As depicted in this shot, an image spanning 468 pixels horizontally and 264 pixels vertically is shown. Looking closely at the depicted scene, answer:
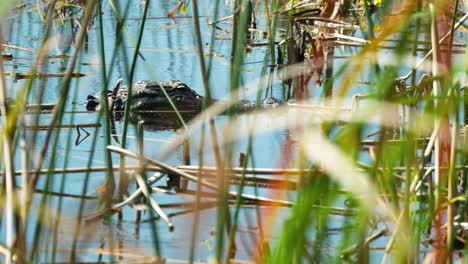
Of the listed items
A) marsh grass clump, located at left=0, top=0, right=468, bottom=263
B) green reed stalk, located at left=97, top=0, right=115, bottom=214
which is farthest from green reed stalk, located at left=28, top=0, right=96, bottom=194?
green reed stalk, located at left=97, top=0, right=115, bottom=214

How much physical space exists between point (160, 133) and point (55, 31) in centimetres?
241

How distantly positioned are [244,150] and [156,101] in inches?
64.8

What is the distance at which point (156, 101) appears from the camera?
5.82 metres

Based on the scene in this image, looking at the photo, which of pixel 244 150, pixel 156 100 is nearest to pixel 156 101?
pixel 156 100

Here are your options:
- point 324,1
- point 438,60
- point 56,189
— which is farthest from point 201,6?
point 438,60

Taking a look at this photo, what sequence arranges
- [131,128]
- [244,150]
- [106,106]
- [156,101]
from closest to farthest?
1. [106,106]
2. [244,150]
3. [131,128]
4. [156,101]

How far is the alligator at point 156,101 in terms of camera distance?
543 cm

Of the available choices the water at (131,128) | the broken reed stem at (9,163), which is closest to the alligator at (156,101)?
the water at (131,128)

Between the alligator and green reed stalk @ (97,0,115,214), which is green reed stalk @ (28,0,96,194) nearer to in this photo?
green reed stalk @ (97,0,115,214)

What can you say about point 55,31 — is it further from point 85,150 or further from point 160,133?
point 85,150

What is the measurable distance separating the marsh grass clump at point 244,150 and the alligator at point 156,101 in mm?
41

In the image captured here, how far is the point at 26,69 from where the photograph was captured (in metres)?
5.92

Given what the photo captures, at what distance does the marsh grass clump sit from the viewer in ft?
5.52

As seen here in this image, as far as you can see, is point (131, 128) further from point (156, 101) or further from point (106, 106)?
point (106, 106)
